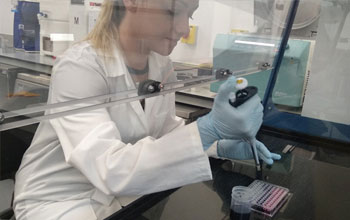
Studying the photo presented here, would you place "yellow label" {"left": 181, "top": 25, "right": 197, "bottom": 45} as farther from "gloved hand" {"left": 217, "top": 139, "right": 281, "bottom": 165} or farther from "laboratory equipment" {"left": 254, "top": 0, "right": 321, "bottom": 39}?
Result: "laboratory equipment" {"left": 254, "top": 0, "right": 321, "bottom": 39}

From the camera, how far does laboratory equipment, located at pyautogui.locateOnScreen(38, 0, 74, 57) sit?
2.78 feet

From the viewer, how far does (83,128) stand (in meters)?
0.87

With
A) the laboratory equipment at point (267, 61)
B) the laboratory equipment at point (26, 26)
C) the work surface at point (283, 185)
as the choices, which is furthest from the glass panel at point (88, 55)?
the work surface at point (283, 185)

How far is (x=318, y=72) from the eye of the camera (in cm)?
184

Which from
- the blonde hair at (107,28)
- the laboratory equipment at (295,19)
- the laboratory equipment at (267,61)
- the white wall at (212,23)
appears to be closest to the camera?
the blonde hair at (107,28)

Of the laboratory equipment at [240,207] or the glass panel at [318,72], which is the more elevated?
the glass panel at [318,72]

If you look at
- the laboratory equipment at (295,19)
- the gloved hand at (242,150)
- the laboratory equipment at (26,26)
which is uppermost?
the laboratory equipment at (295,19)

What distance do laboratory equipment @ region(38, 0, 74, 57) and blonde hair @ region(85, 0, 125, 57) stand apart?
76mm

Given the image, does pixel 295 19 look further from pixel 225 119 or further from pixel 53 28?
pixel 53 28

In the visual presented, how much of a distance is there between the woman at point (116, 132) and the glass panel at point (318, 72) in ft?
2.77

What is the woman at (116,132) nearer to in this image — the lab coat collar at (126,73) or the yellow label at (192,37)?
the lab coat collar at (126,73)

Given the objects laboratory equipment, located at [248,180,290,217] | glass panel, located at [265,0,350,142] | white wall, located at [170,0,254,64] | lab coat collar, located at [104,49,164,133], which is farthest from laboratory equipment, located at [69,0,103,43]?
glass panel, located at [265,0,350,142]

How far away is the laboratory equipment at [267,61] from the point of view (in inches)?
66.1

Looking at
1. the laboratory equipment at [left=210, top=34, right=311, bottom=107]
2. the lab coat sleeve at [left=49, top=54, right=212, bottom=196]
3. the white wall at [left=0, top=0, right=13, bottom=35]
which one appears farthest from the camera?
the laboratory equipment at [left=210, top=34, right=311, bottom=107]
